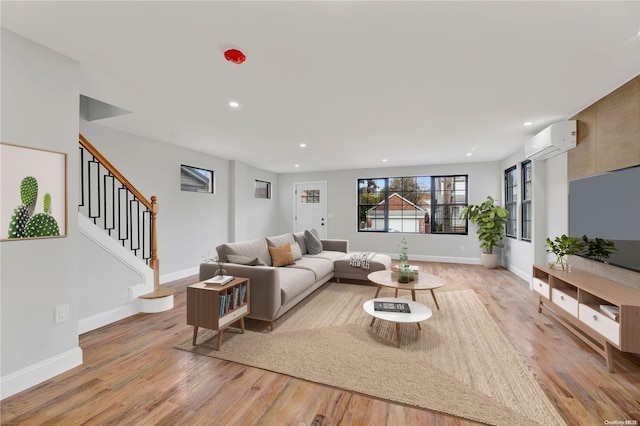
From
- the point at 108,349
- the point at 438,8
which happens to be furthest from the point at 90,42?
the point at 108,349

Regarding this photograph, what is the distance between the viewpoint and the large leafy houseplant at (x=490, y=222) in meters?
5.80

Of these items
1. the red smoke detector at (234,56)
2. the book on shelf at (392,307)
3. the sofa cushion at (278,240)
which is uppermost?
the red smoke detector at (234,56)

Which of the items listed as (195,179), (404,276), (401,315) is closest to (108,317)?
(195,179)

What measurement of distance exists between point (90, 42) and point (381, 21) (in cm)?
205

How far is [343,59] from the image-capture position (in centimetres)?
215

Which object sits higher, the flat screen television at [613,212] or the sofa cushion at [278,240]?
the flat screen television at [613,212]

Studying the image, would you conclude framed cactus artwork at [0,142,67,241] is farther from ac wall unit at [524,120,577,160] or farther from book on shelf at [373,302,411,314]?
ac wall unit at [524,120,577,160]

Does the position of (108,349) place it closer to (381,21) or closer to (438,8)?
(381,21)

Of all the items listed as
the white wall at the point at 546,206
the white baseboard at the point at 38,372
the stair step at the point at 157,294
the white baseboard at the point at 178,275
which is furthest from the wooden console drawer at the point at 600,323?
the white baseboard at the point at 178,275

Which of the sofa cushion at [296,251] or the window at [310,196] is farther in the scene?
the window at [310,196]

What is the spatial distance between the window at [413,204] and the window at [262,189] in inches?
105

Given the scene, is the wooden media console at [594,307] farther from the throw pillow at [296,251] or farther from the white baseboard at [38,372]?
the white baseboard at [38,372]

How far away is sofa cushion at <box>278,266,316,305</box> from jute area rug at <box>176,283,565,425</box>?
0.29 m

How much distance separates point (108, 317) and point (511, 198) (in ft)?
23.6
